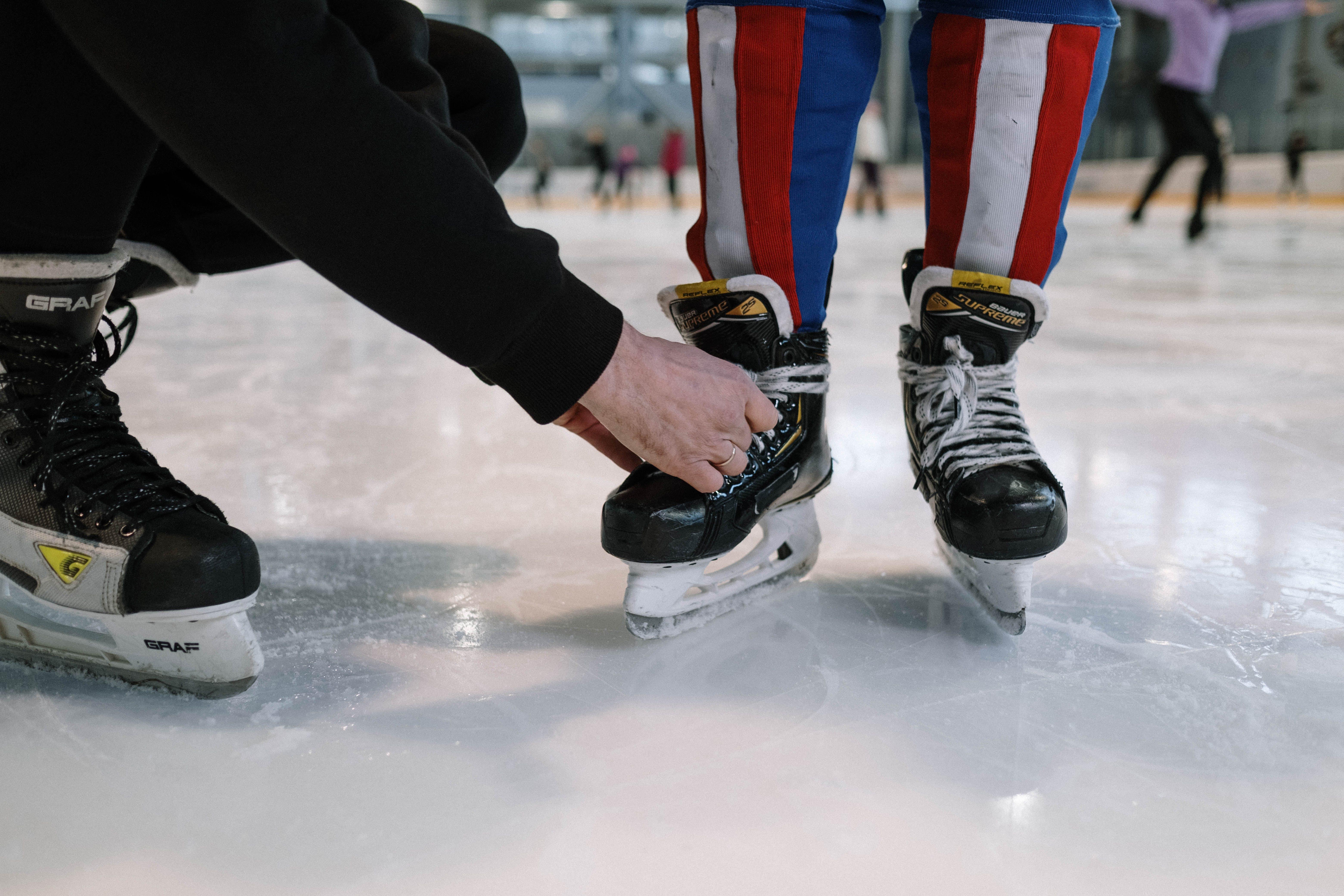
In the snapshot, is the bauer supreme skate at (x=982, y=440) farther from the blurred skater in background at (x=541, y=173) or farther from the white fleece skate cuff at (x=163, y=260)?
the blurred skater in background at (x=541, y=173)

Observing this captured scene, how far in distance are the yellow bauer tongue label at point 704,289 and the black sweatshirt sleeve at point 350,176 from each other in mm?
232

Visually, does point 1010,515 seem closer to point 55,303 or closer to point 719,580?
point 719,580

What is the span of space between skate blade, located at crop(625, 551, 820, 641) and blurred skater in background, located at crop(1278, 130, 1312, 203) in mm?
9125

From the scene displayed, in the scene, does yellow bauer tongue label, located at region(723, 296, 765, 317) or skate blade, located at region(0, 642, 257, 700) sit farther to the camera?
yellow bauer tongue label, located at region(723, 296, 765, 317)

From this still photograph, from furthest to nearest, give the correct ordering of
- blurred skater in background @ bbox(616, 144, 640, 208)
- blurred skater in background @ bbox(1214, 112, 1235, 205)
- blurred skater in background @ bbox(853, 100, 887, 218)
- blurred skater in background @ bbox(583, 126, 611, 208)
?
1. blurred skater in background @ bbox(616, 144, 640, 208)
2. blurred skater in background @ bbox(583, 126, 611, 208)
3. blurred skater in background @ bbox(853, 100, 887, 218)
4. blurred skater in background @ bbox(1214, 112, 1235, 205)

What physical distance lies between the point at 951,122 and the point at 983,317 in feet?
0.50

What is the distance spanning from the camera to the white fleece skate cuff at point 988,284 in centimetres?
72

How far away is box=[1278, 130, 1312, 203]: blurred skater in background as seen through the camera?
26.5 feet

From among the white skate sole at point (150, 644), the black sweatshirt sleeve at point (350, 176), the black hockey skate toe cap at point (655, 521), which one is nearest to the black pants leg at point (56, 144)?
the black sweatshirt sleeve at point (350, 176)

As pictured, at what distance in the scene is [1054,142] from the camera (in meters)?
0.74

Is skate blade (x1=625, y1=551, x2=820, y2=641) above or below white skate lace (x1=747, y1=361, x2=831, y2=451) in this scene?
below

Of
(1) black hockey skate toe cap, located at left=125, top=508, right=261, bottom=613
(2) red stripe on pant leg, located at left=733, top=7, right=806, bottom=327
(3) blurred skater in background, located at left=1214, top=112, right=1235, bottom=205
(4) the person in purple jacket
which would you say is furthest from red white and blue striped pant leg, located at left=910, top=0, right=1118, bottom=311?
(3) blurred skater in background, located at left=1214, top=112, right=1235, bottom=205

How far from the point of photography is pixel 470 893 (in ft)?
1.36

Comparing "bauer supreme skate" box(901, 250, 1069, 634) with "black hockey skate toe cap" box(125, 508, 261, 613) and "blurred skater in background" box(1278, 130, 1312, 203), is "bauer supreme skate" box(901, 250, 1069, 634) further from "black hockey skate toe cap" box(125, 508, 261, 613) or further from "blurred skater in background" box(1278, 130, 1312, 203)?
"blurred skater in background" box(1278, 130, 1312, 203)
